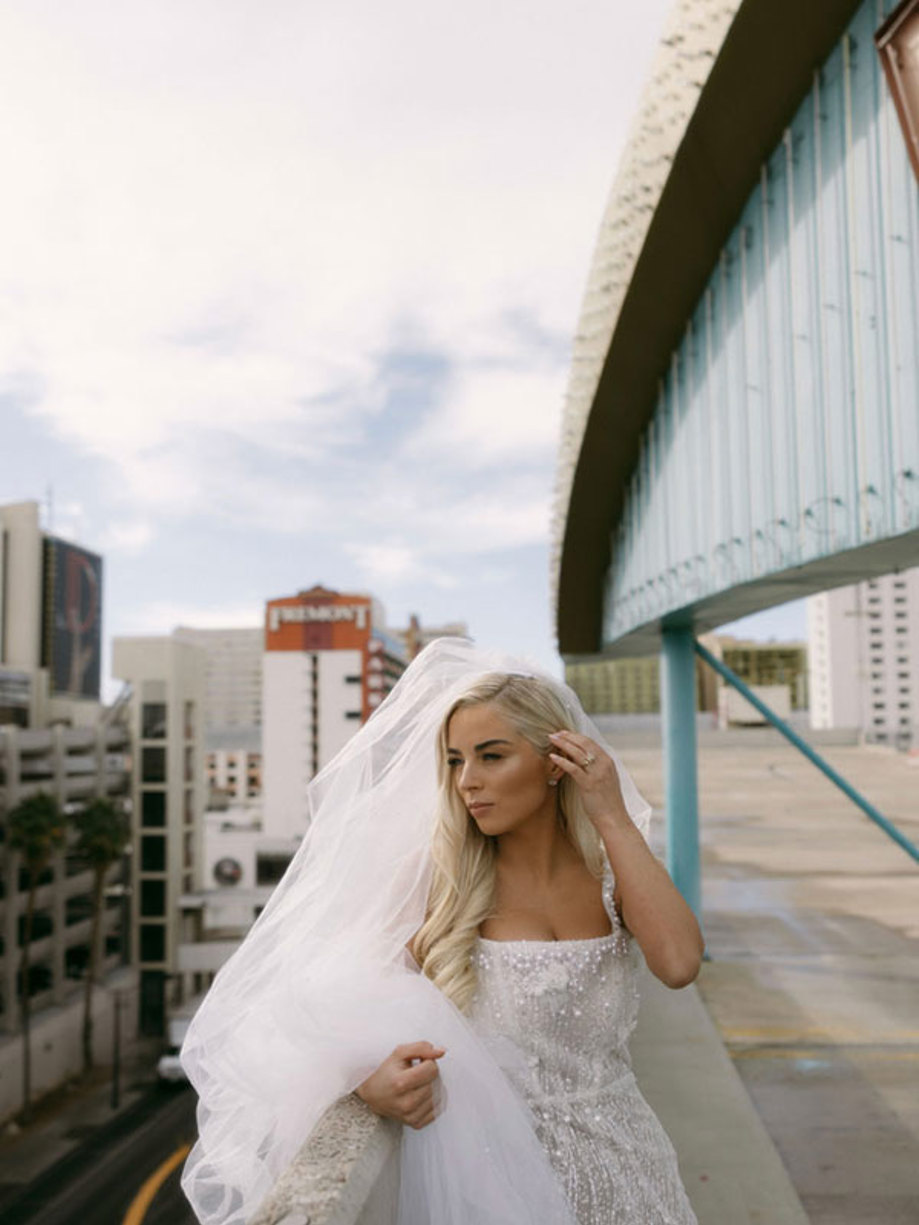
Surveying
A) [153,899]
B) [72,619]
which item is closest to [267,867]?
[153,899]

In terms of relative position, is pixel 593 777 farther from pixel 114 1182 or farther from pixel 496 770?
pixel 114 1182

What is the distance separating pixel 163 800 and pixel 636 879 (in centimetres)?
5992

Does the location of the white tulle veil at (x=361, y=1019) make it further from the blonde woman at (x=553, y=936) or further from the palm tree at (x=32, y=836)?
the palm tree at (x=32, y=836)

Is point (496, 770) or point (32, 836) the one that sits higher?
point (496, 770)

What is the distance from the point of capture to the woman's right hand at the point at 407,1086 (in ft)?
6.18

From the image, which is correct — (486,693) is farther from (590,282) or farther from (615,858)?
(590,282)

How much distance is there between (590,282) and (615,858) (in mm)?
4870

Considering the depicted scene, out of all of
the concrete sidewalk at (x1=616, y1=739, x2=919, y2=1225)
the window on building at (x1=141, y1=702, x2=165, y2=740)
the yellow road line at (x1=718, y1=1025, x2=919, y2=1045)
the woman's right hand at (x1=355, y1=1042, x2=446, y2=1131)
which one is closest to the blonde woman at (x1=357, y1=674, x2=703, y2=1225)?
the woman's right hand at (x1=355, y1=1042, x2=446, y2=1131)

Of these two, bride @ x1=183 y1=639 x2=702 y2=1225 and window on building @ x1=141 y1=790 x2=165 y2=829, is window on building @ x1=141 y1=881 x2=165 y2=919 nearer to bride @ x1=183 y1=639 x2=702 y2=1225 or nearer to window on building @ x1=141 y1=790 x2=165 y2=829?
window on building @ x1=141 y1=790 x2=165 y2=829

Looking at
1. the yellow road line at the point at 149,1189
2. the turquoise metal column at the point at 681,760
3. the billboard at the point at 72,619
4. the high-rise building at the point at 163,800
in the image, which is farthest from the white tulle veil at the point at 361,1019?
the billboard at the point at 72,619

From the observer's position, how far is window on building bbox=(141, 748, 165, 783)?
59281 mm

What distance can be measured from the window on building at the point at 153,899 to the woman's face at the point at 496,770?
58987 mm

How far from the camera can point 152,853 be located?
57.6 metres

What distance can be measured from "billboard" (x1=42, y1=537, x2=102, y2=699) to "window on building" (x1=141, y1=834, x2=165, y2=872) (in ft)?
115
